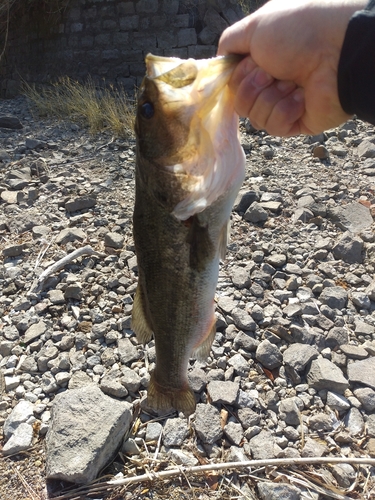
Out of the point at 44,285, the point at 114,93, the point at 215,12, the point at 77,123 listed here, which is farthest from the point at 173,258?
the point at 215,12

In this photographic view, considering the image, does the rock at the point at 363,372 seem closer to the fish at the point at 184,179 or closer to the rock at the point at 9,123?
the fish at the point at 184,179

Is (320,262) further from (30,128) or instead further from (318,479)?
(30,128)

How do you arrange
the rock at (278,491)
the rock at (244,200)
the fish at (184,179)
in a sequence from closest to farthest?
the fish at (184,179) < the rock at (278,491) < the rock at (244,200)

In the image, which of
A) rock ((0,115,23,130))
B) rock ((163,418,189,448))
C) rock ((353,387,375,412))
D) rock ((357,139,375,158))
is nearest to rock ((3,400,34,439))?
rock ((163,418,189,448))

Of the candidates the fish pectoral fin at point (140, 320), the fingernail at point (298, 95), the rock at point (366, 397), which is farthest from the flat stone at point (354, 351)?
the fingernail at point (298, 95)

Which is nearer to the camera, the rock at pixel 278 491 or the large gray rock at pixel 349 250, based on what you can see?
the rock at pixel 278 491

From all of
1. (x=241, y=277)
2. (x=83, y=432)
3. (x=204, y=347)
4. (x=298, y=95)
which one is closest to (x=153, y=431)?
(x=83, y=432)

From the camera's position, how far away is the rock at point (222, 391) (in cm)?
305

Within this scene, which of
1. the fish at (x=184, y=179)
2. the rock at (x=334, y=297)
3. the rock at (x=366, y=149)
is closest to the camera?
the fish at (x=184, y=179)

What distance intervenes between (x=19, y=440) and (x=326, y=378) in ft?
7.29

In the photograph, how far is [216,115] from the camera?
178cm

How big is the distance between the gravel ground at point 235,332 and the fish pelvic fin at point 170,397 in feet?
2.48

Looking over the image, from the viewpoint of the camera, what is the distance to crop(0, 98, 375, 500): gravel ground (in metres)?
2.79

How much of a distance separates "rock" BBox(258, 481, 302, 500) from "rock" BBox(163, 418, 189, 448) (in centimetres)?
60
